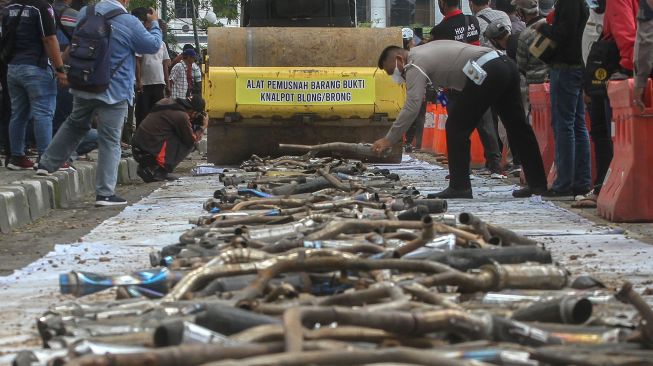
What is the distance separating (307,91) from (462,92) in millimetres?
4794

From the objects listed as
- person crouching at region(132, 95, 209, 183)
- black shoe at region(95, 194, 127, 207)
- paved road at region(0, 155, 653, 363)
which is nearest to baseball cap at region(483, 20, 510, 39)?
paved road at region(0, 155, 653, 363)

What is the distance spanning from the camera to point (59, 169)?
1241cm

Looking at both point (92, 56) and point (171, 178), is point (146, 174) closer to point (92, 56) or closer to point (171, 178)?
point (171, 178)

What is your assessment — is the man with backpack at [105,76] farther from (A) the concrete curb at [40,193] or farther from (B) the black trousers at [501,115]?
(B) the black trousers at [501,115]

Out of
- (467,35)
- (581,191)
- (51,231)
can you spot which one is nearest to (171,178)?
(467,35)

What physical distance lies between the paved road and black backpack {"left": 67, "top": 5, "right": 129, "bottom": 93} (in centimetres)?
105

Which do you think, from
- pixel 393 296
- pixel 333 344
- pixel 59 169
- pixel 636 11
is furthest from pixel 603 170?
pixel 333 344

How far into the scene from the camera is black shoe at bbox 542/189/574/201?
1079cm

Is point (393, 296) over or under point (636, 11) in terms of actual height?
under

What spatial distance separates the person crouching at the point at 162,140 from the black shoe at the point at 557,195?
15.4ft

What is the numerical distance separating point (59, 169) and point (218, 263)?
7208 mm

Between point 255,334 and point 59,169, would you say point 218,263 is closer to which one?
point 255,334

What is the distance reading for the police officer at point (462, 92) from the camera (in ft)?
34.8

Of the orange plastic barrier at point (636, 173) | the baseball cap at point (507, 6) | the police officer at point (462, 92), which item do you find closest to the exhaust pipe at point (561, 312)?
the orange plastic barrier at point (636, 173)
